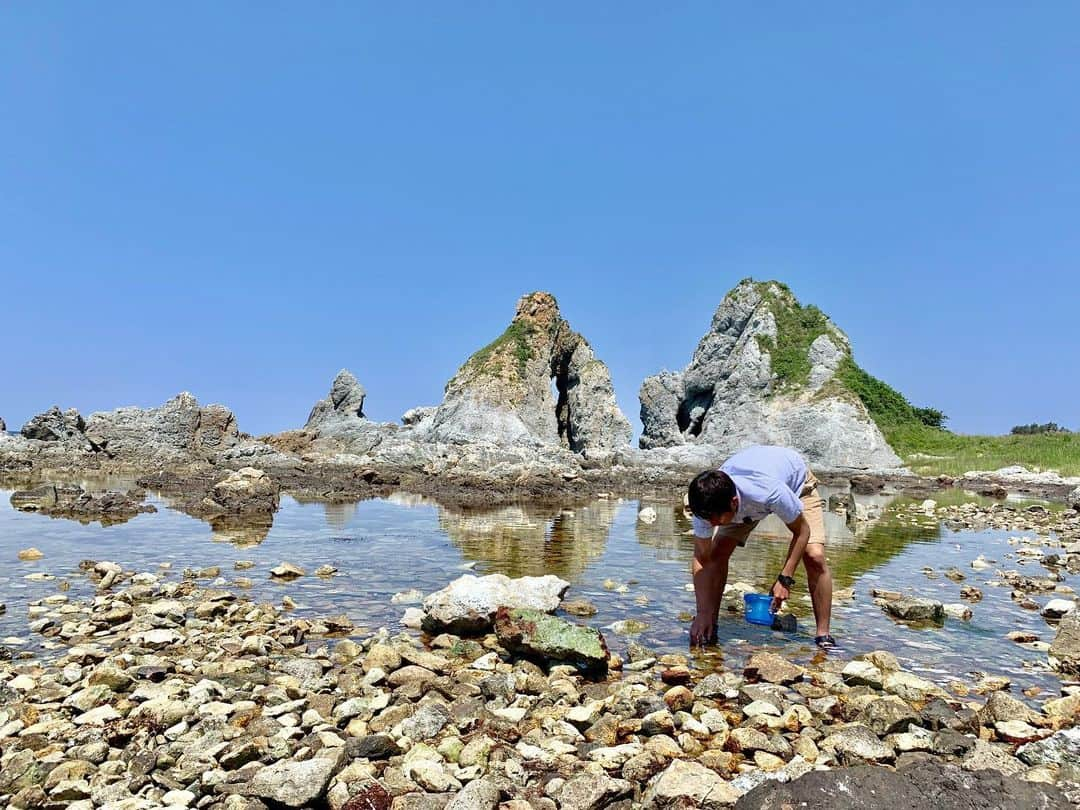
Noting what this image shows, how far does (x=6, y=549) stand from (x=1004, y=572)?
54.5 feet

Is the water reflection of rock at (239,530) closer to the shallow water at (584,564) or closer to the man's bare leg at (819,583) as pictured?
the shallow water at (584,564)

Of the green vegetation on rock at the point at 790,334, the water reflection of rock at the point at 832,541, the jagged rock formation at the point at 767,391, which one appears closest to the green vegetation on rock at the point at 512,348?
the jagged rock formation at the point at 767,391

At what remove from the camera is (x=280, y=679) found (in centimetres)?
546

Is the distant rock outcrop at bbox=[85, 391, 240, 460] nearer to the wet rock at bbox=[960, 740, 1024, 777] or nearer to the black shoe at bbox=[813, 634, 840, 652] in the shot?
the black shoe at bbox=[813, 634, 840, 652]

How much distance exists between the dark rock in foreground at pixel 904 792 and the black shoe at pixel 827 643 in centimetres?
335

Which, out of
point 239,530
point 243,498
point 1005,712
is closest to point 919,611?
point 1005,712

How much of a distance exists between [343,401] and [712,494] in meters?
62.8

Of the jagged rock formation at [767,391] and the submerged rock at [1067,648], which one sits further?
the jagged rock formation at [767,391]

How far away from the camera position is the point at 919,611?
26.2ft

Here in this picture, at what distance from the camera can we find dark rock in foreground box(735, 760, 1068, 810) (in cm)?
330

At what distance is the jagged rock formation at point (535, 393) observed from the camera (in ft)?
188

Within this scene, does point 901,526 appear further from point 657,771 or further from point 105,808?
point 105,808

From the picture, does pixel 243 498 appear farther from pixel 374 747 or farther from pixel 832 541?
pixel 374 747

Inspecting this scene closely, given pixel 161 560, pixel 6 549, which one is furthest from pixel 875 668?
pixel 6 549
